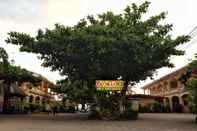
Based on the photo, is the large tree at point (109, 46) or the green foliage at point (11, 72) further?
the green foliage at point (11, 72)

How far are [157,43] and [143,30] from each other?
83.5 inches

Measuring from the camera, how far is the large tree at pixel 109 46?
27781mm

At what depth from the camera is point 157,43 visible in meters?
28.5

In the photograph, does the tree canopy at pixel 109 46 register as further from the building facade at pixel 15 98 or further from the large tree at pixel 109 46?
the building facade at pixel 15 98

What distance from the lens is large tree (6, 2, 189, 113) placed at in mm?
27781

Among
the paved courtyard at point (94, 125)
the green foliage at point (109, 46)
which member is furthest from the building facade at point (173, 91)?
the paved courtyard at point (94, 125)

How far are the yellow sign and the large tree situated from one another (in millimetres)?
729

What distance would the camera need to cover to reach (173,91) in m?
60.8

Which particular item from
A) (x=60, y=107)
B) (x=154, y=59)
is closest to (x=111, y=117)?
(x=154, y=59)

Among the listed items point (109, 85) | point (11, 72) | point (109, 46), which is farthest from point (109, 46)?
point (11, 72)

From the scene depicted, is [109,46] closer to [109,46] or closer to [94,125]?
[109,46]

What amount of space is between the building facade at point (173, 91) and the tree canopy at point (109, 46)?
22.0 m

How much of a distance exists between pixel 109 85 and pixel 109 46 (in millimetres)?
4607

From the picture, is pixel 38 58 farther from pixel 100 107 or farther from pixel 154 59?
pixel 154 59
